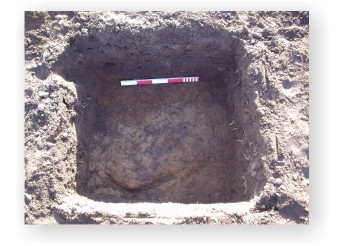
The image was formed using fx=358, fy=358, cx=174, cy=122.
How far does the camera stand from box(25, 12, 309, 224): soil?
3.05 m

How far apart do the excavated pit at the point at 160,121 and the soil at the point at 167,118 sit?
1cm

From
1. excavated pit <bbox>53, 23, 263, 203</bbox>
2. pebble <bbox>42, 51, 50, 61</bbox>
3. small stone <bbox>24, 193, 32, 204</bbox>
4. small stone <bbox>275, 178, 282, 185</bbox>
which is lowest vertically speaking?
small stone <bbox>24, 193, 32, 204</bbox>

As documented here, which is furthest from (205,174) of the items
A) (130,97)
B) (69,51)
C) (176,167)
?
(69,51)

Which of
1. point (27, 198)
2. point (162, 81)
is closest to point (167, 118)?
point (162, 81)

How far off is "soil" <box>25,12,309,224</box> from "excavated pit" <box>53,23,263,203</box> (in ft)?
0.04


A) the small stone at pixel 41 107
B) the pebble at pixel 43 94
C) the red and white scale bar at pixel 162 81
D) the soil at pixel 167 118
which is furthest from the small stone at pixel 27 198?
the red and white scale bar at pixel 162 81

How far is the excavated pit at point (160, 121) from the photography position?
345 cm

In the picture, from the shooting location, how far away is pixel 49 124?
3.20 m

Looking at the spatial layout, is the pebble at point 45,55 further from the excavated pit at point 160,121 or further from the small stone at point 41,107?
the small stone at point 41,107

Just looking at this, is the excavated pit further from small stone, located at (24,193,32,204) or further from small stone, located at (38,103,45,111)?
small stone, located at (24,193,32,204)

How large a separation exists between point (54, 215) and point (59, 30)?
5.40 feet

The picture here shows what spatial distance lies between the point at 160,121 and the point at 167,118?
0.08 metres

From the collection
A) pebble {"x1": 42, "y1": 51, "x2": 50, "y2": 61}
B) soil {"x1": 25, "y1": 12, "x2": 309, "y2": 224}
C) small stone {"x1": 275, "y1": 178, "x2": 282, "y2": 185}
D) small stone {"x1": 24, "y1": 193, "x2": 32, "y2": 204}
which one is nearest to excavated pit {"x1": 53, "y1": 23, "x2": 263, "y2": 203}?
soil {"x1": 25, "y1": 12, "x2": 309, "y2": 224}

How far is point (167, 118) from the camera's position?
13.0 ft
